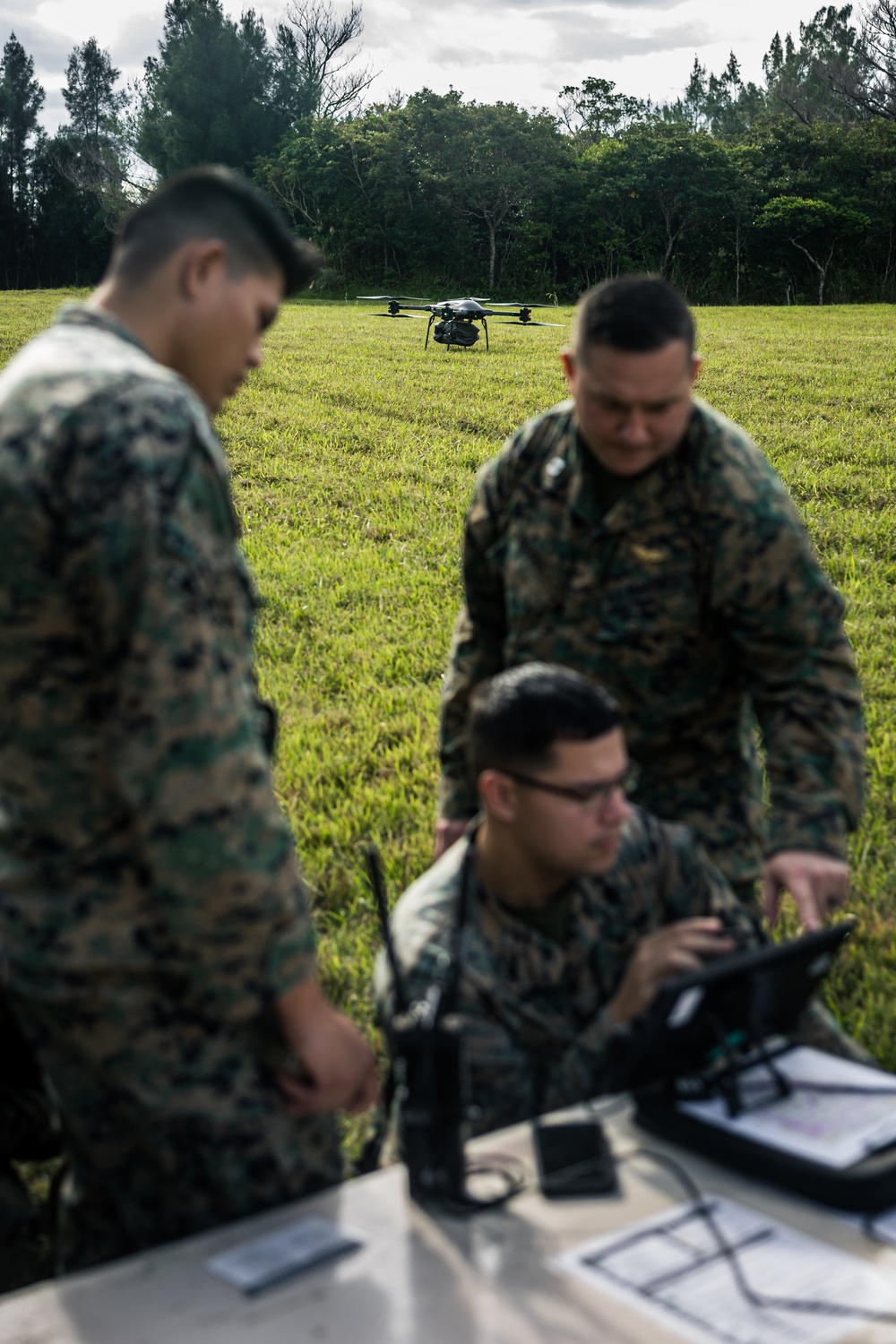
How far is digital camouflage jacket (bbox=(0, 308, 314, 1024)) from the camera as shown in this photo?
177 centimetres

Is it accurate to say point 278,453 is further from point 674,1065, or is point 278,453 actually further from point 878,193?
point 878,193

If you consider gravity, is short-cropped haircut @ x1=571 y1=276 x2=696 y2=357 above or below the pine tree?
below

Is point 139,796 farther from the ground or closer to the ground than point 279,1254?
farther from the ground

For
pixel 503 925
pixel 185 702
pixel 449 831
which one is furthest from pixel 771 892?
pixel 185 702

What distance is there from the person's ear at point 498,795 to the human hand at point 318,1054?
69 cm

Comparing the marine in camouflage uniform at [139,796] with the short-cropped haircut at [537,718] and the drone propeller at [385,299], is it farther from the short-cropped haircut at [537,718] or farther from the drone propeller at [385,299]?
the drone propeller at [385,299]

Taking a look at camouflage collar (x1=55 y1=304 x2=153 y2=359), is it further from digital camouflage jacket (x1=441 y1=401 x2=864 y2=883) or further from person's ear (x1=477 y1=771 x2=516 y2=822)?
digital camouflage jacket (x1=441 y1=401 x2=864 y2=883)

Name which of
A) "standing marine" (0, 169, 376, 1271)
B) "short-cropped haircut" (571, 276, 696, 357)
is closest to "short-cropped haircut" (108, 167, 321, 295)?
"standing marine" (0, 169, 376, 1271)

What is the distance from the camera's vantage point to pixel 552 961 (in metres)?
2.66

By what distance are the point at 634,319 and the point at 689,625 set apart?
0.69 meters

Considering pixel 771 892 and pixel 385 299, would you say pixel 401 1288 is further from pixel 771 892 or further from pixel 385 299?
pixel 385 299

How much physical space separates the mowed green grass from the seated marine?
1.21 m

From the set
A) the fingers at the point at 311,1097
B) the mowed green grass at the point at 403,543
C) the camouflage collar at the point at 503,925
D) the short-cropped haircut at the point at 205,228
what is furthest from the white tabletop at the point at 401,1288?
the mowed green grass at the point at 403,543

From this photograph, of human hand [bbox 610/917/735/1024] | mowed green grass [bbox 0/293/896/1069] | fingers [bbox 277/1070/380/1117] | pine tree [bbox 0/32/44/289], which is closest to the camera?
fingers [bbox 277/1070/380/1117]
